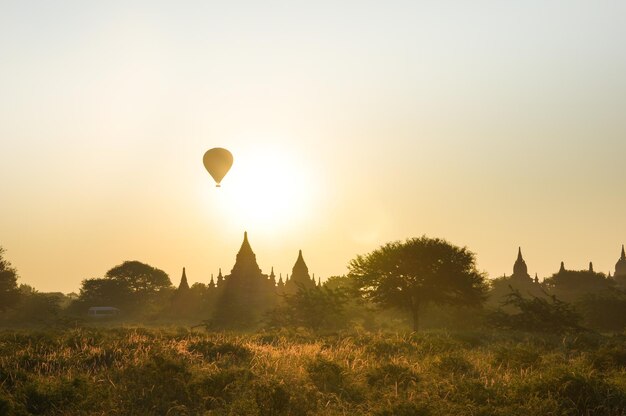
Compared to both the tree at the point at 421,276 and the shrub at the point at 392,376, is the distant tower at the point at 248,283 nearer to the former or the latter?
the tree at the point at 421,276

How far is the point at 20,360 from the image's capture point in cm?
1567

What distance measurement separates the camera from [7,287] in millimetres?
60969

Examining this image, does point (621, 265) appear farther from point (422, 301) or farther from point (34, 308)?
point (34, 308)

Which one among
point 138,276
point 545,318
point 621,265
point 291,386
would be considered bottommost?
point 291,386

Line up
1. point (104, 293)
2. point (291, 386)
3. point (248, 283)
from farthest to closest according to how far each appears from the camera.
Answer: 1. point (104, 293)
2. point (248, 283)
3. point (291, 386)

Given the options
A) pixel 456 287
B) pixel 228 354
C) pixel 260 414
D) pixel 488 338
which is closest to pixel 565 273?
pixel 456 287

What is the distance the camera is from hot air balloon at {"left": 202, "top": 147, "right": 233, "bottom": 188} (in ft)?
175

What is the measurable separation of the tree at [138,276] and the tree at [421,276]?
193 ft

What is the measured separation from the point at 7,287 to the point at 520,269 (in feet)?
283

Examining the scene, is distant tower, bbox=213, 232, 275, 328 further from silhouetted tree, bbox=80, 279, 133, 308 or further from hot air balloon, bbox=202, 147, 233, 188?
silhouetted tree, bbox=80, 279, 133, 308

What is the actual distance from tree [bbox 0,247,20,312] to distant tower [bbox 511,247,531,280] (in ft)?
271

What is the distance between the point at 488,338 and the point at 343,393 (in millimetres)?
20883

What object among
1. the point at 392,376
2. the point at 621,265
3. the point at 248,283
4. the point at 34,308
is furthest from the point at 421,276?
the point at 621,265

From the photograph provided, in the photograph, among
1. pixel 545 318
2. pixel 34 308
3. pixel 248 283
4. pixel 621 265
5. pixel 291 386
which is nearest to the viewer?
pixel 291 386
